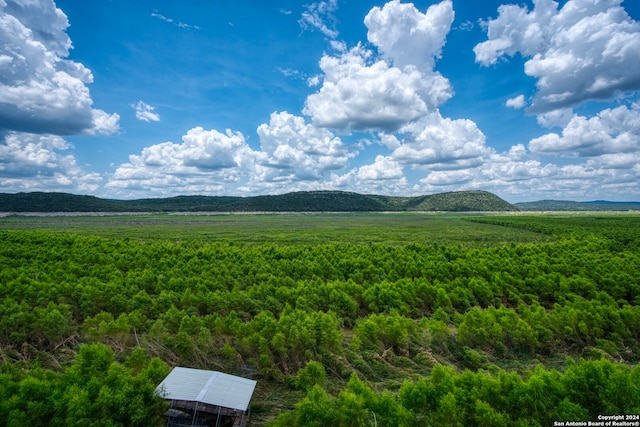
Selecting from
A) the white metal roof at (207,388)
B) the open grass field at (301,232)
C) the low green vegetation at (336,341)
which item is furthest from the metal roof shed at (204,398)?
the open grass field at (301,232)

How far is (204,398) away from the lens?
402 inches

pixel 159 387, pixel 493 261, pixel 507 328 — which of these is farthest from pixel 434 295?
pixel 159 387

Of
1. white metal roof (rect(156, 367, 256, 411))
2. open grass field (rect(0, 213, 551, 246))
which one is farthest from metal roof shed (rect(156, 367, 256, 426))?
open grass field (rect(0, 213, 551, 246))

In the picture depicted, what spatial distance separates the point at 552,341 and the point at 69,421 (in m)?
20.1

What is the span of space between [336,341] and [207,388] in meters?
6.65

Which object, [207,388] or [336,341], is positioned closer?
[207,388]

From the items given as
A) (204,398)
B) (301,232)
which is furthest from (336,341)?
(301,232)

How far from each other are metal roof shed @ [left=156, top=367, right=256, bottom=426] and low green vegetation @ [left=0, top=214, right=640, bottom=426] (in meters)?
0.61

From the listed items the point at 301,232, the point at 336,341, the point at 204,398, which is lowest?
the point at 301,232

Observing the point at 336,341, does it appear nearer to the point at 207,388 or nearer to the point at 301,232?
the point at 207,388

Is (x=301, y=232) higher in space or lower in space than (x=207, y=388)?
lower

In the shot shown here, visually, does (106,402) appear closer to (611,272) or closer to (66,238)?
(611,272)

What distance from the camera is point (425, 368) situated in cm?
1516

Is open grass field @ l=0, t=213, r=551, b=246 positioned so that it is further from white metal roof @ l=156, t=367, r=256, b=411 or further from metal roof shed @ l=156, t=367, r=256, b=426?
metal roof shed @ l=156, t=367, r=256, b=426
